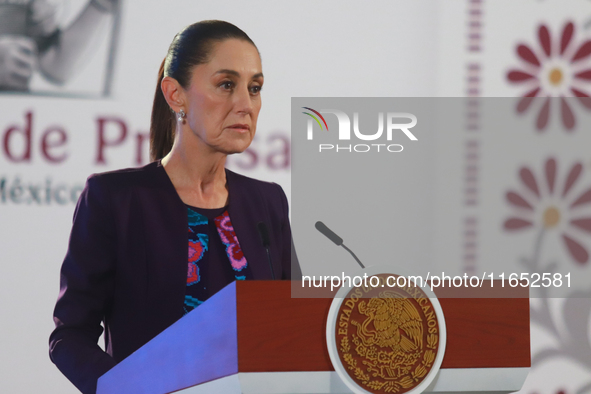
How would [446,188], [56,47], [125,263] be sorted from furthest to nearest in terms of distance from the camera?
1. [446,188]
2. [56,47]
3. [125,263]

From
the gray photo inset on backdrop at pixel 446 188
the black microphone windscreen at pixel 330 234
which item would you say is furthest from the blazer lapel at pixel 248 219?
the gray photo inset on backdrop at pixel 446 188

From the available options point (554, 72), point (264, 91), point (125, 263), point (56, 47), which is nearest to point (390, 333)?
point (125, 263)

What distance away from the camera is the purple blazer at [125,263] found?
1.58m

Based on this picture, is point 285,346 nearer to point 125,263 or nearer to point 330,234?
point 330,234

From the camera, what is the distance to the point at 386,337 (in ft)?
2.94

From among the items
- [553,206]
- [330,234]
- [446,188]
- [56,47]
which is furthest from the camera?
[553,206]

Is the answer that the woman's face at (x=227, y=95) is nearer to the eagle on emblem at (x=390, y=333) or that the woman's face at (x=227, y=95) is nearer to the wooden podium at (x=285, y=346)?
the wooden podium at (x=285, y=346)

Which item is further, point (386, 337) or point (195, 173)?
point (195, 173)

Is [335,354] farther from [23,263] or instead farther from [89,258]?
[23,263]

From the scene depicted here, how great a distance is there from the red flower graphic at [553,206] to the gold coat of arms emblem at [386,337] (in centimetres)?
242

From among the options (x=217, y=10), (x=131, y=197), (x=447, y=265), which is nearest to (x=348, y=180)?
(x=447, y=265)

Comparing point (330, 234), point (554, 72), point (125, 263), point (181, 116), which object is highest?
point (554, 72)

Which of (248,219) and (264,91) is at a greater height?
(264,91)

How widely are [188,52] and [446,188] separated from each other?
5.34 ft
